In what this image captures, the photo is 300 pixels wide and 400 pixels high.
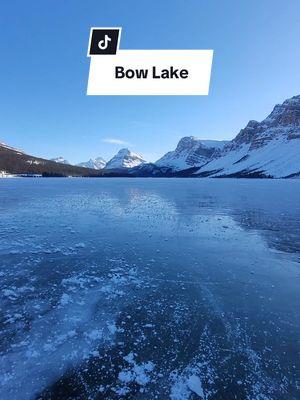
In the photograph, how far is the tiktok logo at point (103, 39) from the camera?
18469 millimetres

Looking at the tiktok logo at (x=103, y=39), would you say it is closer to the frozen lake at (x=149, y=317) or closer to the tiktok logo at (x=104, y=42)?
the tiktok logo at (x=104, y=42)

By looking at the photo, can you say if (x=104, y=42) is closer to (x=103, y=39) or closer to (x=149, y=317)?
A: (x=103, y=39)

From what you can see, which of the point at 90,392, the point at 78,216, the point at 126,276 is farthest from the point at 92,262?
the point at 78,216

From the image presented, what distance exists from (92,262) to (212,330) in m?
6.23

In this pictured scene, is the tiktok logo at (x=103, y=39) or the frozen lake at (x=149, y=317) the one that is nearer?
the frozen lake at (x=149, y=317)

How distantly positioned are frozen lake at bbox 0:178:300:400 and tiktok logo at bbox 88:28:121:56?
10.8m

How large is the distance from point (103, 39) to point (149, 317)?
16.1 meters

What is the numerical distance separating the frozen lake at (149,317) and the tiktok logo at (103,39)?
35.3 feet

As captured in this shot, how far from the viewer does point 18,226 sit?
1933cm

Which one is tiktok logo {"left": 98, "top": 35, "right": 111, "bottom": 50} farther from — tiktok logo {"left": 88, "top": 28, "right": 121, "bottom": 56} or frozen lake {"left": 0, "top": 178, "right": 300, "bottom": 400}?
frozen lake {"left": 0, "top": 178, "right": 300, "bottom": 400}

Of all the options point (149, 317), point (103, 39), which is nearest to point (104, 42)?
point (103, 39)

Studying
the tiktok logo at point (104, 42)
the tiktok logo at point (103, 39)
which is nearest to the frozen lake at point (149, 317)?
the tiktok logo at point (103, 39)

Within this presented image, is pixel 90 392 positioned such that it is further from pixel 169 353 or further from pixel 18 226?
pixel 18 226

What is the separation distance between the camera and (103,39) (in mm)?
18547
